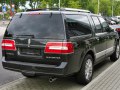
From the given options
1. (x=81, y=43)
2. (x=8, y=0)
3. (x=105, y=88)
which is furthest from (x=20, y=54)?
(x=8, y=0)

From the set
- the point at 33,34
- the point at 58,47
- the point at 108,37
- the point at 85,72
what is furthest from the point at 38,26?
the point at 108,37

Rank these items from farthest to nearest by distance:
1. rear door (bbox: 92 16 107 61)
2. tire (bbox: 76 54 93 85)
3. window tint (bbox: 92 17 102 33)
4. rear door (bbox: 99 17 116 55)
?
rear door (bbox: 99 17 116 55) → window tint (bbox: 92 17 102 33) → rear door (bbox: 92 16 107 61) → tire (bbox: 76 54 93 85)

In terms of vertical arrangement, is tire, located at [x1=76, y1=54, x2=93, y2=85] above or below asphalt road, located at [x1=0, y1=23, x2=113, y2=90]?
above

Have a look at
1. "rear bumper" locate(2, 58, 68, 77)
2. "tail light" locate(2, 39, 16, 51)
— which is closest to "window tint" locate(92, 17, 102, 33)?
"rear bumper" locate(2, 58, 68, 77)

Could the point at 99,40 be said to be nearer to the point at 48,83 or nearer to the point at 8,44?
the point at 48,83

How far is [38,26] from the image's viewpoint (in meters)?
5.76

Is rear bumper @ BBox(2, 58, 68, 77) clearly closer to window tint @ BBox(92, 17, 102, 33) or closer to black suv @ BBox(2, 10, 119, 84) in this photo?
black suv @ BBox(2, 10, 119, 84)

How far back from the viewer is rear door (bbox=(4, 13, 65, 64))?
559 cm

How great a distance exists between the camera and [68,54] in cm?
549

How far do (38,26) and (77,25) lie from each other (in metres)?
0.92

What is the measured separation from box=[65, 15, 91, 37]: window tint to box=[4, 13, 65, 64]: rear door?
0.66 feet

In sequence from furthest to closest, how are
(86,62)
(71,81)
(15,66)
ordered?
(71,81), (86,62), (15,66)

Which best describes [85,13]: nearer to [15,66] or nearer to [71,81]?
[71,81]

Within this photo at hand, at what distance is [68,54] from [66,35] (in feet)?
1.27
